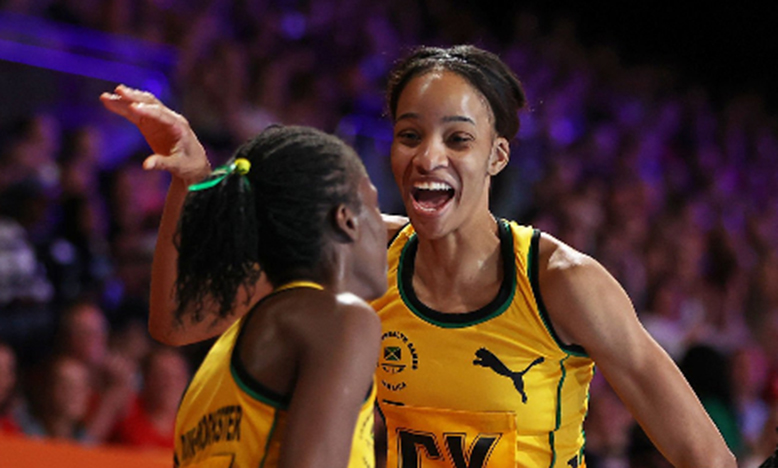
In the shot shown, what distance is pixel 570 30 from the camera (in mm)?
10047

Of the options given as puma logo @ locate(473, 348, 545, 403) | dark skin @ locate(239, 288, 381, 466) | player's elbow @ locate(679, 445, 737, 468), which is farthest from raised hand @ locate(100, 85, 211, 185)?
player's elbow @ locate(679, 445, 737, 468)

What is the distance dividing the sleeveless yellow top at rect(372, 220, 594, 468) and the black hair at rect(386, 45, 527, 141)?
0.33 m

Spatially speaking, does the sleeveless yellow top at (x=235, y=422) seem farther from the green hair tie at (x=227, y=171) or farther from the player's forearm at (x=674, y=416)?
the player's forearm at (x=674, y=416)

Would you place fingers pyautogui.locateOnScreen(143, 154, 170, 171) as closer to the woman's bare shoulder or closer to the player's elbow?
the woman's bare shoulder

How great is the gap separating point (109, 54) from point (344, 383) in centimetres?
416

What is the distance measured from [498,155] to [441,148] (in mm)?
196

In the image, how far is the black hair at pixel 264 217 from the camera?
1875mm

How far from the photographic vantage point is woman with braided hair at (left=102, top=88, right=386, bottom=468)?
1734mm

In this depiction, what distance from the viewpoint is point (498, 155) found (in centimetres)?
272

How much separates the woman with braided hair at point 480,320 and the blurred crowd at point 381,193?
1.61 ft

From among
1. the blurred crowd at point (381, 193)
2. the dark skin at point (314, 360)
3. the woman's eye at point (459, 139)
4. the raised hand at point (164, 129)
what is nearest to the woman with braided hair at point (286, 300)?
the dark skin at point (314, 360)

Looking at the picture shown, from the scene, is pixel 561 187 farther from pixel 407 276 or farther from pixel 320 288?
pixel 320 288

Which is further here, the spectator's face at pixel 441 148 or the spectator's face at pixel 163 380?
the spectator's face at pixel 163 380

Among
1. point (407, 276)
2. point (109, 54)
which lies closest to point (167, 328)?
point (407, 276)
